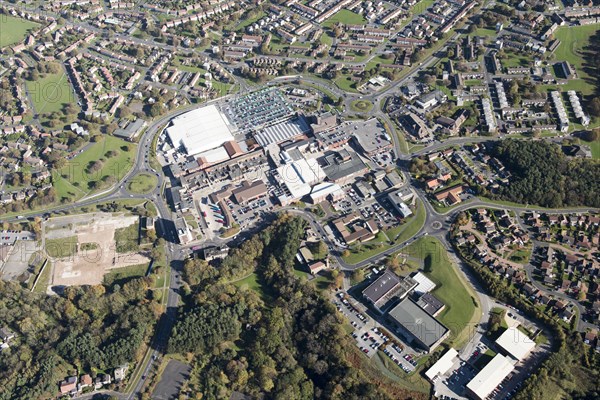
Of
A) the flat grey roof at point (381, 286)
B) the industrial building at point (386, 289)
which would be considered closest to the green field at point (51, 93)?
the flat grey roof at point (381, 286)

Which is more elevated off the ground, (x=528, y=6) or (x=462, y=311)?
(x=528, y=6)

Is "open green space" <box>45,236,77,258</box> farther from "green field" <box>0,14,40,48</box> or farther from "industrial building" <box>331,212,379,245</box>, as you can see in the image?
"green field" <box>0,14,40,48</box>

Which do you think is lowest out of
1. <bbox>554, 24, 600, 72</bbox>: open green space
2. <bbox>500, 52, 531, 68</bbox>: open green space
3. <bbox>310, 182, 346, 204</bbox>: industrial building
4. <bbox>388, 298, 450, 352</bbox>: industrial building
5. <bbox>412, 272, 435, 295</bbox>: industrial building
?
<bbox>388, 298, 450, 352</bbox>: industrial building

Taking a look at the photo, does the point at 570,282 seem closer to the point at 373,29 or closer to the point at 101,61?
the point at 373,29

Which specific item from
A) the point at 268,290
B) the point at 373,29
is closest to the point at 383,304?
the point at 268,290

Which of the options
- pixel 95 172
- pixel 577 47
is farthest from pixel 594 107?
pixel 95 172

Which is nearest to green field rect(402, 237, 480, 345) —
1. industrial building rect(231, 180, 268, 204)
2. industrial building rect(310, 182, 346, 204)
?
industrial building rect(310, 182, 346, 204)

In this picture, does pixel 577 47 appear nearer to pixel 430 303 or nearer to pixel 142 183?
pixel 430 303
